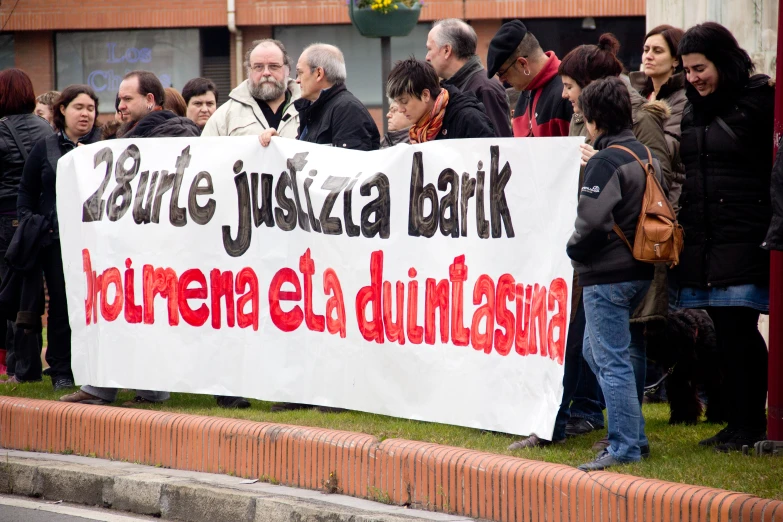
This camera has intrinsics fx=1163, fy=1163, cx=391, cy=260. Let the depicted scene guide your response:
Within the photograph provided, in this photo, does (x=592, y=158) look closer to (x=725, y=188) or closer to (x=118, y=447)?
(x=725, y=188)

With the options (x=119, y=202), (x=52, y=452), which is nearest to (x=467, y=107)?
(x=119, y=202)

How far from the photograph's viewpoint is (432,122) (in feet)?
20.9

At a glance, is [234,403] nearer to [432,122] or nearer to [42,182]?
[432,122]

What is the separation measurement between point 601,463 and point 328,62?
3.29 m

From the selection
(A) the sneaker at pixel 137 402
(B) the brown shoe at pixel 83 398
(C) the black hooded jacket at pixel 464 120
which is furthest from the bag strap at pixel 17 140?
(C) the black hooded jacket at pixel 464 120

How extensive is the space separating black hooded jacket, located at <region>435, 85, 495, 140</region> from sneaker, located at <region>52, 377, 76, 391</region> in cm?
316

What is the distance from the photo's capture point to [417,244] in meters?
5.93

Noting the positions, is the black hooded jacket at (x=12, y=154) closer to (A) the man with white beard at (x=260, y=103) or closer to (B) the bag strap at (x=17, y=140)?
(B) the bag strap at (x=17, y=140)

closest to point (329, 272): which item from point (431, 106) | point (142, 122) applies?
point (431, 106)

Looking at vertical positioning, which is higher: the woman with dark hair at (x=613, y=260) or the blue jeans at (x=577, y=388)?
the woman with dark hair at (x=613, y=260)

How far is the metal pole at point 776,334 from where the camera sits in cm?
513

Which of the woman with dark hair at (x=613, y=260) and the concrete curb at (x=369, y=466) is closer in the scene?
the concrete curb at (x=369, y=466)

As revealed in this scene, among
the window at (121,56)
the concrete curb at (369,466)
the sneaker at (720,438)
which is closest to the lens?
the concrete curb at (369,466)

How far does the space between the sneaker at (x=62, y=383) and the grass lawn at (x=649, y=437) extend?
3.07ft
